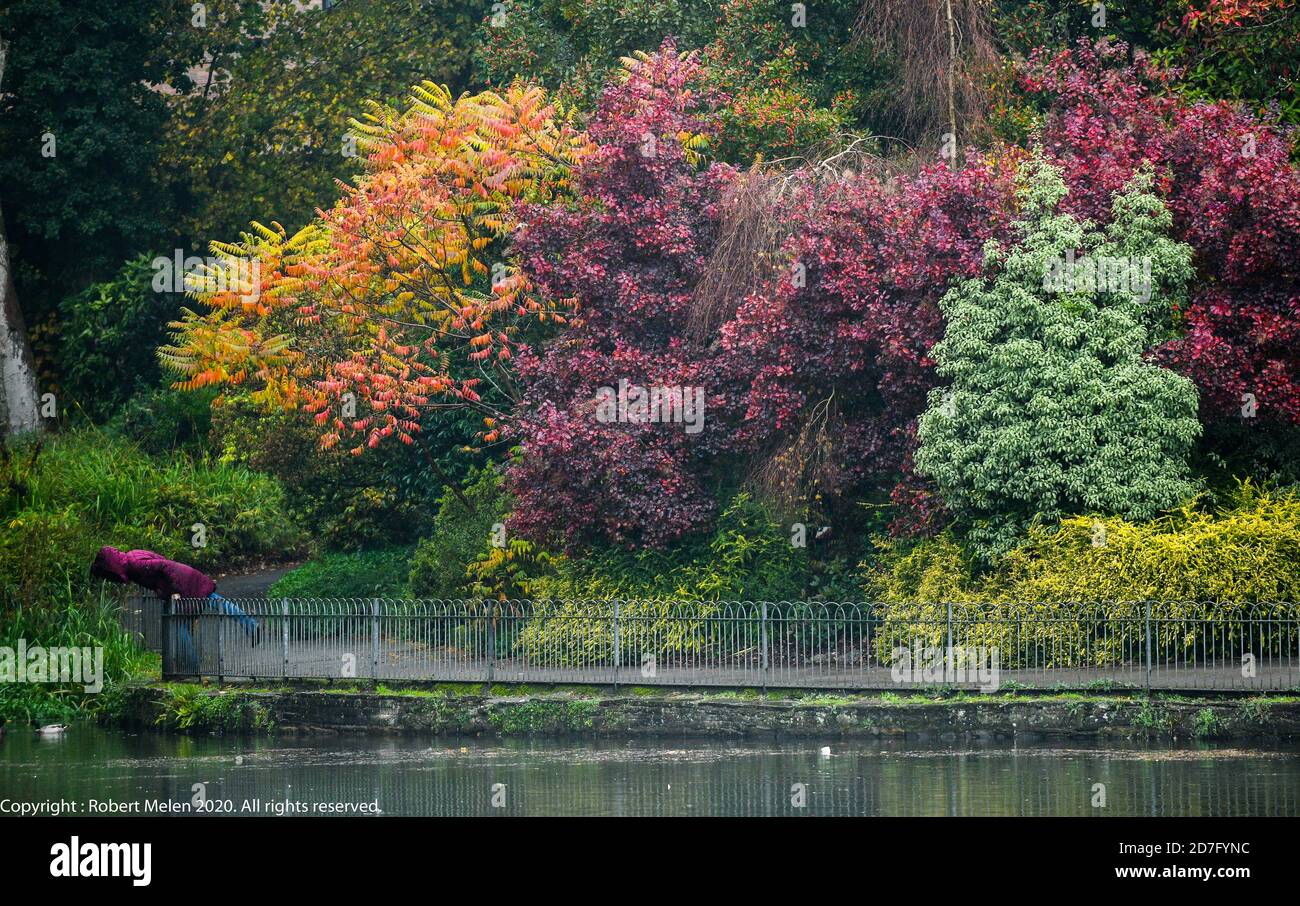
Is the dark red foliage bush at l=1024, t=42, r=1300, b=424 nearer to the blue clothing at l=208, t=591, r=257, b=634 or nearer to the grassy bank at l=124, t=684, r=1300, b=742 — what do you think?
the grassy bank at l=124, t=684, r=1300, b=742

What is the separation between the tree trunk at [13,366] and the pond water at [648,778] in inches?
788

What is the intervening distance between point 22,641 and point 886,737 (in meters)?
11.3

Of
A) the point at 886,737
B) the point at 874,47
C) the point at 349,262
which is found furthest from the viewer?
the point at 874,47

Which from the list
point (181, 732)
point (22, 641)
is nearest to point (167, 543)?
point (22, 641)

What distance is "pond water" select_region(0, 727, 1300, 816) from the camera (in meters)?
14.9

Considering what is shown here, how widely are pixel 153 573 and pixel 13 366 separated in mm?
16956

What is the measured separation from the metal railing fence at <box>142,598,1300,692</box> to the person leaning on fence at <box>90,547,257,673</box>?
0.04m

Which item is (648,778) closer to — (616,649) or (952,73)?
(616,649)

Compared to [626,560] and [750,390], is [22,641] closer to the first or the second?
[626,560]

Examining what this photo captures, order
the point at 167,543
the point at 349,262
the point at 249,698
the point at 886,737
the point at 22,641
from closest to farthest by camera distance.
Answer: the point at 886,737, the point at 249,698, the point at 22,641, the point at 349,262, the point at 167,543

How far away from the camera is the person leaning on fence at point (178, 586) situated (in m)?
21.5

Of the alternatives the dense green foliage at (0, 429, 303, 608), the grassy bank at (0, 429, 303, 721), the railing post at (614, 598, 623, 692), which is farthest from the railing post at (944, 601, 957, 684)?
the dense green foliage at (0, 429, 303, 608)

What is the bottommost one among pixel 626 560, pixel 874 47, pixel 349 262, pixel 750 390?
pixel 626 560

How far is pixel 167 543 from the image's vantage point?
2962cm
